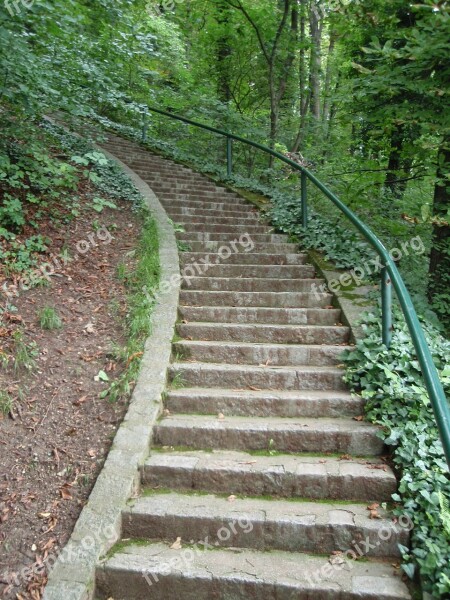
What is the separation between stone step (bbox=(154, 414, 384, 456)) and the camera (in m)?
3.16

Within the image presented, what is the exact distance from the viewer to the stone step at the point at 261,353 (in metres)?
3.96

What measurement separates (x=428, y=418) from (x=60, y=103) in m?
5.16

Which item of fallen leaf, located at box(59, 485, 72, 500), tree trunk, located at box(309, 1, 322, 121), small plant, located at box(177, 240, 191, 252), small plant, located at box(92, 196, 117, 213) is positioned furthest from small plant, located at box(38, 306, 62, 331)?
tree trunk, located at box(309, 1, 322, 121)

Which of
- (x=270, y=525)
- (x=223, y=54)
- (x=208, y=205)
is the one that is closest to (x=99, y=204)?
(x=208, y=205)

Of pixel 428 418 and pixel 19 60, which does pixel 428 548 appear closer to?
pixel 428 418

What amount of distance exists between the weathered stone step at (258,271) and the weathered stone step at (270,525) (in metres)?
2.98

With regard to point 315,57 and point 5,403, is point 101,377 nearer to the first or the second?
point 5,403

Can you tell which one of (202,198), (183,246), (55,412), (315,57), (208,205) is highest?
(315,57)

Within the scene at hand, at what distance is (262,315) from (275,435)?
154 centimetres

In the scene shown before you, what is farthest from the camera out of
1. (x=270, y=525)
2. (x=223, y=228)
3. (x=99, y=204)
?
(x=223, y=228)

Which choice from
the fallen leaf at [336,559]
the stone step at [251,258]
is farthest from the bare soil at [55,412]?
the fallen leaf at [336,559]

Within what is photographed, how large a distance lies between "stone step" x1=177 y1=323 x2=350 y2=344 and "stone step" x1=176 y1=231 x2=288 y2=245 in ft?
6.96

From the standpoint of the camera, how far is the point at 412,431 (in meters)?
2.93

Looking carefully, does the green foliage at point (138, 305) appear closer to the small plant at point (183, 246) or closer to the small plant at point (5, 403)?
the small plant at point (183, 246)
